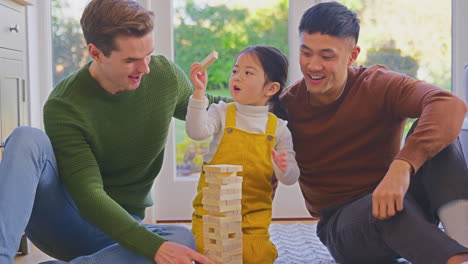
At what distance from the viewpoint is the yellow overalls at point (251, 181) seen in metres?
Result: 1.65

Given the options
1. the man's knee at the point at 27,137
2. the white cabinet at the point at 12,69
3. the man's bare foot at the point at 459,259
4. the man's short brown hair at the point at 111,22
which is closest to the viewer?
the man's bare foot at the point at 459,259

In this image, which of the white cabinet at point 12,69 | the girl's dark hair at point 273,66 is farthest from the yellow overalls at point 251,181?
the white cabinet at point 12,69

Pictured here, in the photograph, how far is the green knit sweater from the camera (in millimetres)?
1463

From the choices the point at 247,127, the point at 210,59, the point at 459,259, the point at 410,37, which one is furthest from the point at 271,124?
the point at 410,37

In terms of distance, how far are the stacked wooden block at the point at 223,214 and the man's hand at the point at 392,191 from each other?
33 centimetres

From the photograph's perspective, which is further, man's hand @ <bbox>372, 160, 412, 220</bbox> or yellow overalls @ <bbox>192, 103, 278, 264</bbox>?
yellow overalls @ <bbox>192, 103, 278, 264</bbox>

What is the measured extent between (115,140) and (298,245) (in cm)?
100

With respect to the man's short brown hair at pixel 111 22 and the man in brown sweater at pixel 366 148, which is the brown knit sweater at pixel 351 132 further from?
the man's short brown hair at pixel 111 22

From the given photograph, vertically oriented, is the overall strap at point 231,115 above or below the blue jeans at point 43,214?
above

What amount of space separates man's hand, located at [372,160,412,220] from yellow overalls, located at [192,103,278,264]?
1.12 feet

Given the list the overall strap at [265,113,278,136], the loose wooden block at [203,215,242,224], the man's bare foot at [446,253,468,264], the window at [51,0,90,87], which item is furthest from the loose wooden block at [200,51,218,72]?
the window at [51,0,90,87]

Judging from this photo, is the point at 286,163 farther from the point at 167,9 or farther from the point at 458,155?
the point at 167,9

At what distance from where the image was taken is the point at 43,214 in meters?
1.58

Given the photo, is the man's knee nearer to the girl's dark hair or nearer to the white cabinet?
the girl's dark hair
